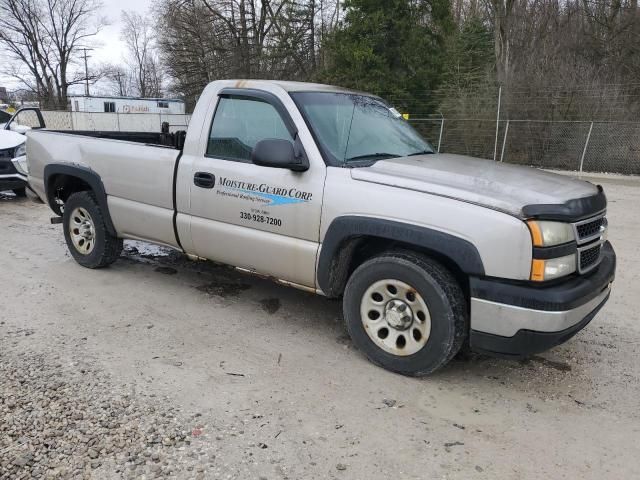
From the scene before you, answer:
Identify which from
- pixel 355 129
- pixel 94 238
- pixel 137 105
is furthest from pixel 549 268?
pixel 137 105

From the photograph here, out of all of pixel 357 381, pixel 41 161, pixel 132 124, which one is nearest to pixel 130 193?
pixel 41 161

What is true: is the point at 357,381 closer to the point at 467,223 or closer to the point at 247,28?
Answer: the point at 467,223

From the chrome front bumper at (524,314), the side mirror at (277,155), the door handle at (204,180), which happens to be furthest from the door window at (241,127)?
the chrome front bumper at (524,314)

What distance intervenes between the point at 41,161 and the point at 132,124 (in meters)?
28.5

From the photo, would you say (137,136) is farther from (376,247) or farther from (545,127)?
(545,127)

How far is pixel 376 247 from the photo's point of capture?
3.90 m

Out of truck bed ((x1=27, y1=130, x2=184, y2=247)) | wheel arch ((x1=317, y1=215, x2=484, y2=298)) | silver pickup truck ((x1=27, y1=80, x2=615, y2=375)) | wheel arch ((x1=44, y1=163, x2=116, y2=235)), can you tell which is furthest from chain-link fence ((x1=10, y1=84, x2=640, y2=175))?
wheel arch ((x1=317, y1=215, x2=484, y2=298))

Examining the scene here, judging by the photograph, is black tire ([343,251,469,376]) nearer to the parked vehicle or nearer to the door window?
the door window

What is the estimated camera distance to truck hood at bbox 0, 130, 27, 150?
957cm

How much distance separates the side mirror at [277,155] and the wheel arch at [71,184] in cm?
225

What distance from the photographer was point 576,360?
13.0 feet

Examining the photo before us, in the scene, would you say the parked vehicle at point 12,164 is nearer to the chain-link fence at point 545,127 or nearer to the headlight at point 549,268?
the chain-link fence at point 545,127

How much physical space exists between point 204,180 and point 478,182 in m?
2.18

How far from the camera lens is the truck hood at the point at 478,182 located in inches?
126
